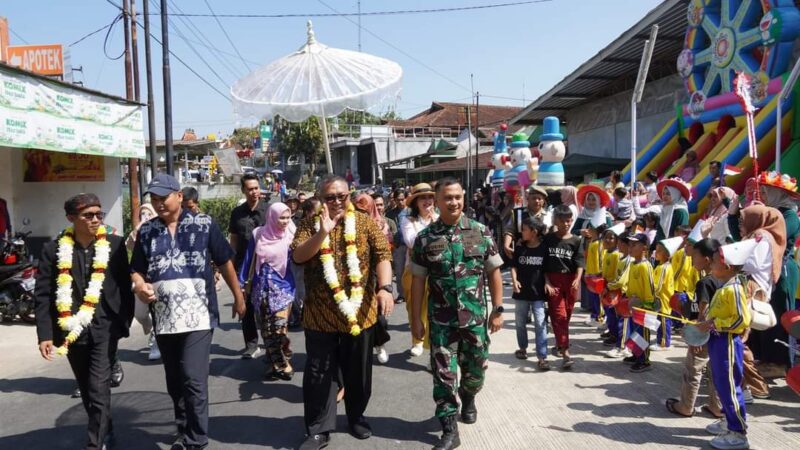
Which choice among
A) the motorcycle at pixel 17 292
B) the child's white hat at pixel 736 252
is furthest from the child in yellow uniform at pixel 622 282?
the motorcycle at pixel 17 292

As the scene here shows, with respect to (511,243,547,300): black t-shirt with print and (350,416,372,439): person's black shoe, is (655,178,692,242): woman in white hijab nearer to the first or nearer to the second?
(511,243,547,300): black t-shirt with print

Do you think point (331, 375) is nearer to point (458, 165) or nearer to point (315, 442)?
point (315, 442)

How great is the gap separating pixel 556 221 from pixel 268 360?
308 centimetres

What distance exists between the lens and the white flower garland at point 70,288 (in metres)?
3.64

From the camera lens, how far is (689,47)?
12.1 m

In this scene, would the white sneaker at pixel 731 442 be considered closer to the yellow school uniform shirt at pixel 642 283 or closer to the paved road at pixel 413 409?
the paved road at pixel 413 409

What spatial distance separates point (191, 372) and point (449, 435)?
1.72m

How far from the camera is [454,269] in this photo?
12.6 ft

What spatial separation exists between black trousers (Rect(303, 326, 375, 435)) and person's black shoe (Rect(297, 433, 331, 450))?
0.03m

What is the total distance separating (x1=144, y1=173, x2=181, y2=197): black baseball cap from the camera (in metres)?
3.62

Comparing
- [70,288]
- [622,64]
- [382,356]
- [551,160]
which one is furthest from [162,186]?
[622,64]

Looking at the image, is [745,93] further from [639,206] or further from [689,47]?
[689,47]

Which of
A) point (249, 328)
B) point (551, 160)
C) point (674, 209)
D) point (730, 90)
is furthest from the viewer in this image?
point (730, 90)

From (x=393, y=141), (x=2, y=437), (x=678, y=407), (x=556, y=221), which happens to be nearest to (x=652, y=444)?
(x=678, y=407)
